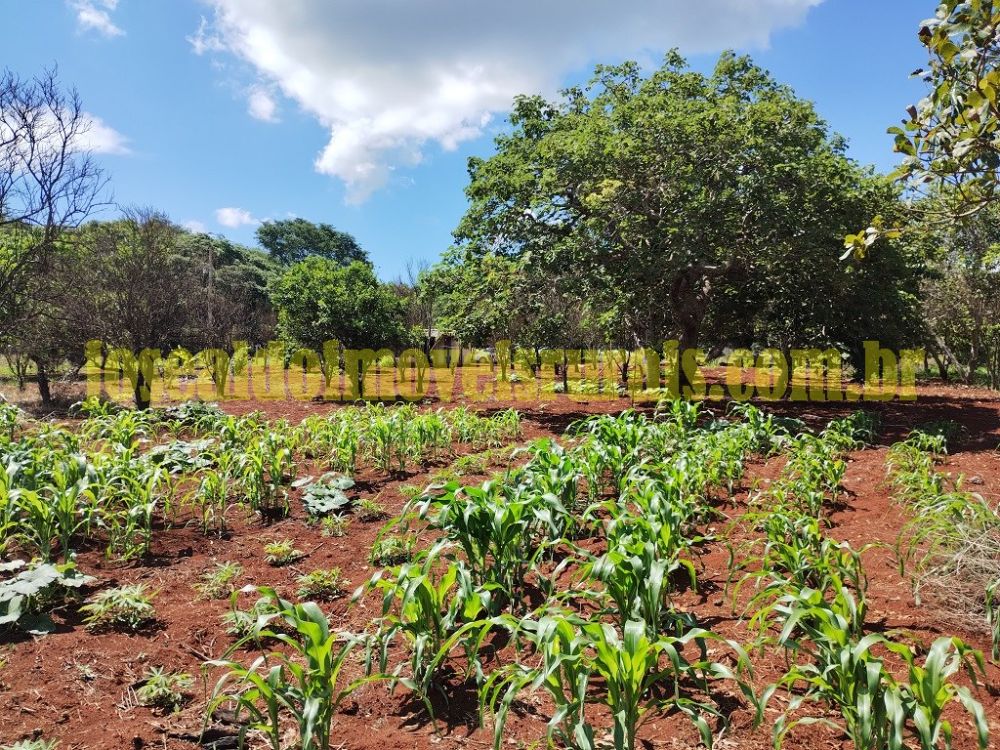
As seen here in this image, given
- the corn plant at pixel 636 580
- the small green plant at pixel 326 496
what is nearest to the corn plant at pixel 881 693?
the corn plant at pixel 636 580

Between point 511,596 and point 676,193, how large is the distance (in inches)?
311

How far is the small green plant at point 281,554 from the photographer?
12.2 ft

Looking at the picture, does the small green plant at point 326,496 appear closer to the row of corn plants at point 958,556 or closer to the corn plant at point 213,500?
the corn plant at point 213,500

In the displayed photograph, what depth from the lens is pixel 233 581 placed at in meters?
3.43

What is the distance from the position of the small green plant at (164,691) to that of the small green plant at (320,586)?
87 cm

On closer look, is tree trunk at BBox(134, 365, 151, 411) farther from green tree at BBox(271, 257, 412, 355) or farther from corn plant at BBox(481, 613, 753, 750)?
corn plant at BBox(481, 613, 753, 750)

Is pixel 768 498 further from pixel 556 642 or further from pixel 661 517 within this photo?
pixel 556 642

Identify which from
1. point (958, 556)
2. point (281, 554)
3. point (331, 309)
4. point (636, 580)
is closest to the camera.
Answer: point (636, 580)

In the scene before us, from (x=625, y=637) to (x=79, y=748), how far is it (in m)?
1.98

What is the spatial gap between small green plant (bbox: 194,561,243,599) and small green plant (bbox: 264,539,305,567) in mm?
198

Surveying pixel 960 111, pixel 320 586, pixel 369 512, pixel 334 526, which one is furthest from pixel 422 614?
pixel 960 111

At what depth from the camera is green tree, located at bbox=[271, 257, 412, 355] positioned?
537 inches

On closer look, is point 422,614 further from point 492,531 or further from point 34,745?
point 34,745

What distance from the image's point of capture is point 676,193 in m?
9.02
